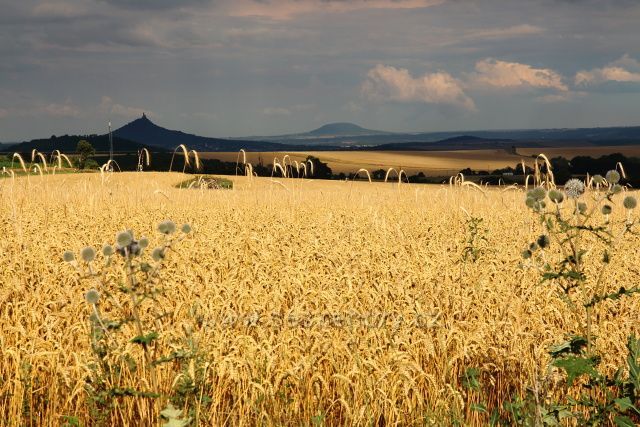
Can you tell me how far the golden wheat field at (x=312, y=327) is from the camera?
3307 mm

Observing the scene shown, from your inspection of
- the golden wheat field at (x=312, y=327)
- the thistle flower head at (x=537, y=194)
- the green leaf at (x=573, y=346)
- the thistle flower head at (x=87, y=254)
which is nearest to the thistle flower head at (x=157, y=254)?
the thistle flower head at (x=87, y=254)

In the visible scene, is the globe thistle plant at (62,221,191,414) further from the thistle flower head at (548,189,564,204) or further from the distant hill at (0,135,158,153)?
the distant hill at (0,135,158,153)

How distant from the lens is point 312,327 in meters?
3.82

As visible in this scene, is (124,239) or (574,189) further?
(574,189)

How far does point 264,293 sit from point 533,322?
1.95m

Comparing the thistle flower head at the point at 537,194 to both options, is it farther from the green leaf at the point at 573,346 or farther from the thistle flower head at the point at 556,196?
the green leaf at the point at 573,346

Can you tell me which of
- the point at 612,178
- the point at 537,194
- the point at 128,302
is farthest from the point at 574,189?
the point at 128,302

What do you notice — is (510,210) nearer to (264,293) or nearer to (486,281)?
(486,281)

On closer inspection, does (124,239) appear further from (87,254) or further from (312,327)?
(312,327)

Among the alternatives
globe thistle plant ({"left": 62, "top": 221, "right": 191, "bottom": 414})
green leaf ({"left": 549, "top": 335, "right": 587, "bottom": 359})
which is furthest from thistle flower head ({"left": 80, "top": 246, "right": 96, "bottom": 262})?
green leaf ({"left": 549, "top": 335, "right": 587, "bottom": 359})

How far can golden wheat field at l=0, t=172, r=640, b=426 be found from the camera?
3.31 meters

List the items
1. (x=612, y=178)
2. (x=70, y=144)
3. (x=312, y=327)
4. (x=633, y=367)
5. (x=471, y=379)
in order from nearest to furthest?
1. (x=633, y=367)
2. (x=612, y=178)
3. (x=471, y=379)
4. (x=312, y=327)
5. (x=70, y=144)

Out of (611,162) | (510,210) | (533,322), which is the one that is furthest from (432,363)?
(611,162)

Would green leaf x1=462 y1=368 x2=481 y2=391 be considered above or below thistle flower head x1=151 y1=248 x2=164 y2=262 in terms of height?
below
